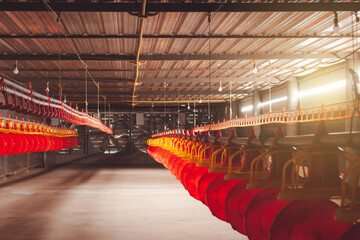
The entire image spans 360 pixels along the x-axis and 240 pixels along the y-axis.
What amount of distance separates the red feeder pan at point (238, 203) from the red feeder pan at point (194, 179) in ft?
1.51

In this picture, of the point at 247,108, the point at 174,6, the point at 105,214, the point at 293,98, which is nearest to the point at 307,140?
the point at 174,6

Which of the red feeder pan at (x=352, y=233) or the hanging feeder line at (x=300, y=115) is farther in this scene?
the hanging feeder line at (x=300, y=115)

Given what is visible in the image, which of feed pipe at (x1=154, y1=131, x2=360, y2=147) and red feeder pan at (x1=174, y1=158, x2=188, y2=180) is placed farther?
red feeder pan at (x1=174, y1=158, x2=188, y2=180)

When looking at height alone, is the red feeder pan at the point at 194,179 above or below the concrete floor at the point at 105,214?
above

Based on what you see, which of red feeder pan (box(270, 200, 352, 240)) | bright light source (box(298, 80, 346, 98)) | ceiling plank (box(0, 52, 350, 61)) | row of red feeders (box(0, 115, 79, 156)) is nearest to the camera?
red feeder pan (box(270, 200, 352, 240))

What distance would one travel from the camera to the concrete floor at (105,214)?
6.72 metres

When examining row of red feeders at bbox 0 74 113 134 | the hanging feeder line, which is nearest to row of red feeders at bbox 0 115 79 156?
row of red feeders at bbox 0 74 113 134

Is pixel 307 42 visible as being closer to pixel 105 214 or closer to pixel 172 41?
pixel 172 41

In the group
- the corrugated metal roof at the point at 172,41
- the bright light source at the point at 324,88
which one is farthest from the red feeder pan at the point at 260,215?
the bright light source at the point at 324,88

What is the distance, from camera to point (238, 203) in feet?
4.04

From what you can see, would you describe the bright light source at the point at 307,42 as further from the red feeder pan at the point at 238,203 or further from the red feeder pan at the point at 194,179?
the red feeder pan at the point at 238,203

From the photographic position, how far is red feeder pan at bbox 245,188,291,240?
3.39 feet

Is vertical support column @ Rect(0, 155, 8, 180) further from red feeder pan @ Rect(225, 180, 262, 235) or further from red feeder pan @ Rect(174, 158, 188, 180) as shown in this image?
red feeder pan @ Rect(225, 180, 262, 235)

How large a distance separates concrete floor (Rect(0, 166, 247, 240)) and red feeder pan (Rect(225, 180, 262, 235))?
18.2 feet
